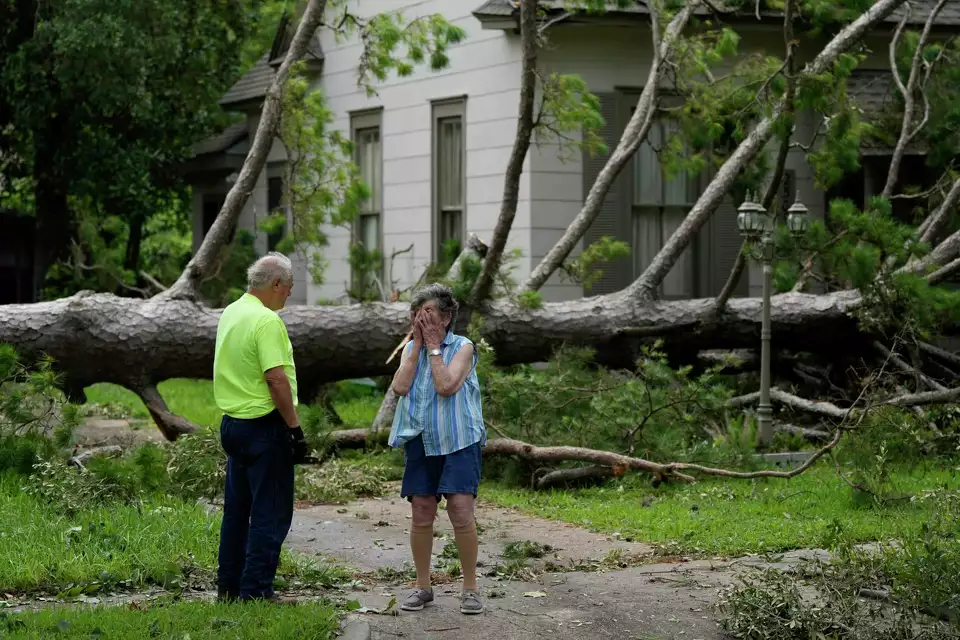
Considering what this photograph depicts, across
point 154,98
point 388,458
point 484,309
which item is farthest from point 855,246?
point 154,98

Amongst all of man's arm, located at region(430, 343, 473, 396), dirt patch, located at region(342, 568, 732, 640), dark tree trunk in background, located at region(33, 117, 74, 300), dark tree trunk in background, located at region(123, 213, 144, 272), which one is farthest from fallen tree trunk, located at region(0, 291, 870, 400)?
dark tree trunk in background, located at region(123, 213, 144, 272)

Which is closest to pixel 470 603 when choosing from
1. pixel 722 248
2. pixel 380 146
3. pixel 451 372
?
pixel 451 372

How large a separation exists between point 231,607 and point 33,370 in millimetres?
5614

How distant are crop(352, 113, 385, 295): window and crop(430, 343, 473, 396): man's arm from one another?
36.5 ft

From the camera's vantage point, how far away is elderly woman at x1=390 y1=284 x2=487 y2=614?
6445 millimetres

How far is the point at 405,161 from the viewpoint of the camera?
672 inches

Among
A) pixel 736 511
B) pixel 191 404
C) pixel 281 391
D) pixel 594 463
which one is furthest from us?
pixel 191 404

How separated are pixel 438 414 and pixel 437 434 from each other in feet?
0.32

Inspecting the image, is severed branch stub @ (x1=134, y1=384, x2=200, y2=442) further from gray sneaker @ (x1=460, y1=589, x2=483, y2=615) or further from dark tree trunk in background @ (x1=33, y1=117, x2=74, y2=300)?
dark tree trunk in background @ (x1=33, y1=117, x2=74, y2=300)

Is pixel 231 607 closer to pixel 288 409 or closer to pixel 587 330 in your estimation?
pixel 288 409

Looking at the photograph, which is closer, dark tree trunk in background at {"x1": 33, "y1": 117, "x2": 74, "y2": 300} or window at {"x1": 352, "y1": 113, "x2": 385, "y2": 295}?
window at {"x1": 352, "y1": 113, "x2": 385, "y2": 295}

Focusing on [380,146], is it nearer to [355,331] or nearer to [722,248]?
[722,248]

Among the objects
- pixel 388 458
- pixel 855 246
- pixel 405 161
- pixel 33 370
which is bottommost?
pixel 388 458

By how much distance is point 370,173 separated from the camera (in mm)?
17875
